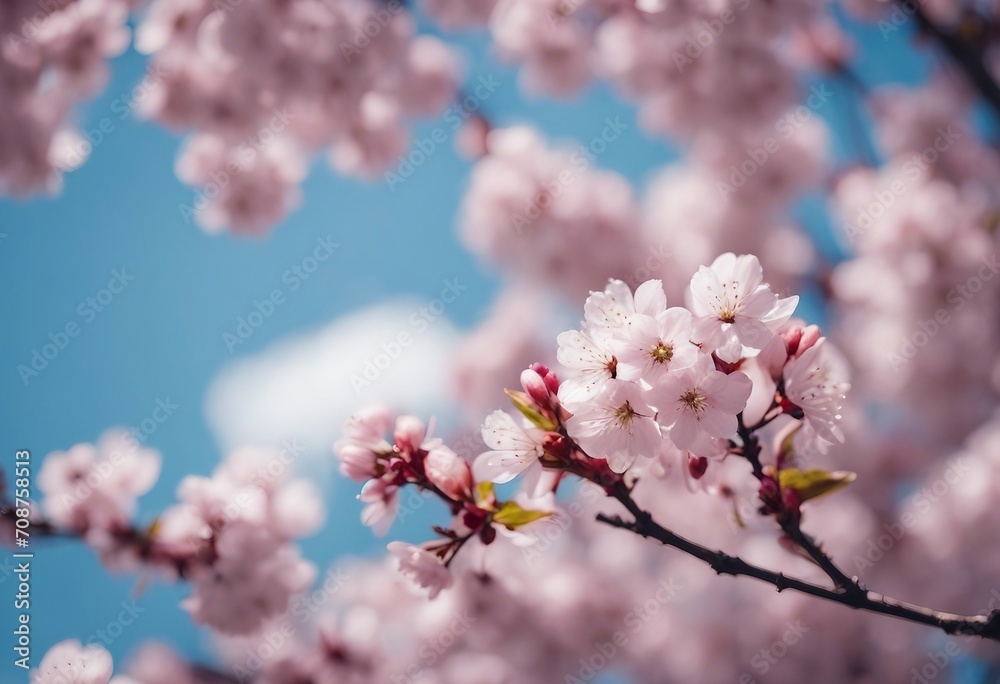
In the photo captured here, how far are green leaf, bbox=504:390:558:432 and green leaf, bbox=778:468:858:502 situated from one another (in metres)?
0.39

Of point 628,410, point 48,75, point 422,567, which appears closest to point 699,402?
point 628,410

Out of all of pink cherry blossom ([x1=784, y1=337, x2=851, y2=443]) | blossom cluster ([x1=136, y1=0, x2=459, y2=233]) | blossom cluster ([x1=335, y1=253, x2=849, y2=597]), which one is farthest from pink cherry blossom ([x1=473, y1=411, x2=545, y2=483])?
blossom cluster ([x1=136, y1=0, x2=459, y2=233])

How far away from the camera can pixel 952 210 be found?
303 centimetres

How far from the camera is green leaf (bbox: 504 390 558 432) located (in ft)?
3.11

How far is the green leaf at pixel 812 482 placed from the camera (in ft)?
3.30

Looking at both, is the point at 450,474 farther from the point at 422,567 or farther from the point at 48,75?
the point at 48,75

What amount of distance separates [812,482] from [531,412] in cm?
46

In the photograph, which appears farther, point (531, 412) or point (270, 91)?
point (270, 91)

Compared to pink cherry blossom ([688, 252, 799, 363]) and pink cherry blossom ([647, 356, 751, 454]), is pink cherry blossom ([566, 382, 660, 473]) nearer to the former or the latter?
pink cherry blossom ([647, 356, 751, 454])

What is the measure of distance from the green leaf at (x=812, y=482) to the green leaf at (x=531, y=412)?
1.26 feet

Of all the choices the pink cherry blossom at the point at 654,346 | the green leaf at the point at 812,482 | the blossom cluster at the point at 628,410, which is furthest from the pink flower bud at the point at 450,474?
the green leaf at the point at 812,482

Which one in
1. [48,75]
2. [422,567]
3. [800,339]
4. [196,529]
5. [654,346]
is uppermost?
[48,75]

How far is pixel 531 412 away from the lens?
958mm

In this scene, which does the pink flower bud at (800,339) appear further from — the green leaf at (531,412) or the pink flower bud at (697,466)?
the green leaf at (531,412)
